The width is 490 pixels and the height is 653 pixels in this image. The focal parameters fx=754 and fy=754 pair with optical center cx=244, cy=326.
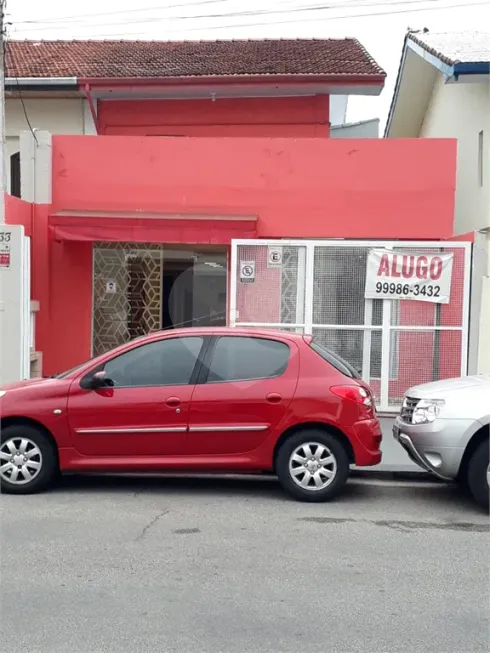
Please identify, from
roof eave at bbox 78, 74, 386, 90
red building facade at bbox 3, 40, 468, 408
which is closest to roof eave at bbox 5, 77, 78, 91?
roof eave at bbox 78, 74, 386, 90

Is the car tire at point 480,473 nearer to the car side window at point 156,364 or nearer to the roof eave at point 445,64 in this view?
the car side window at point 156,364

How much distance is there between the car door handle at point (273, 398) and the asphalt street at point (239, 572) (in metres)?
0.94

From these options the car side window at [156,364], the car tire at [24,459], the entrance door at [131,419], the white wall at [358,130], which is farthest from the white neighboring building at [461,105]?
the car tire at [24,459]

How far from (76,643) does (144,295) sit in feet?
30.9

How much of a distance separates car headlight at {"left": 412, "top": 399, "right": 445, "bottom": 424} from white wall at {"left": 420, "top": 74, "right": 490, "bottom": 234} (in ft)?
18.9

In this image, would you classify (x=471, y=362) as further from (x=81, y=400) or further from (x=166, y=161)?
(x=81, y=400)

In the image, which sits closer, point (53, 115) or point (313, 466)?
point (313, 466)

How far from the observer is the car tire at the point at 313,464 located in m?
6.82

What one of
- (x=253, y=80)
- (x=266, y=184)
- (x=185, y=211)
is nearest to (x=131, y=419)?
(x=185, y=211)

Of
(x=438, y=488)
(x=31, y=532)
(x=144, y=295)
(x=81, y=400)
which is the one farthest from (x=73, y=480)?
(x=144, y=295)

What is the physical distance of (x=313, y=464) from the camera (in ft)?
22.5

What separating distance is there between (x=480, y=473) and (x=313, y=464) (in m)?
1.47

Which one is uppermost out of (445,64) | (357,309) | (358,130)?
(358,130)

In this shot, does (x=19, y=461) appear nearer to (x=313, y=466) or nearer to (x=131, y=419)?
(x=131, y=419)
